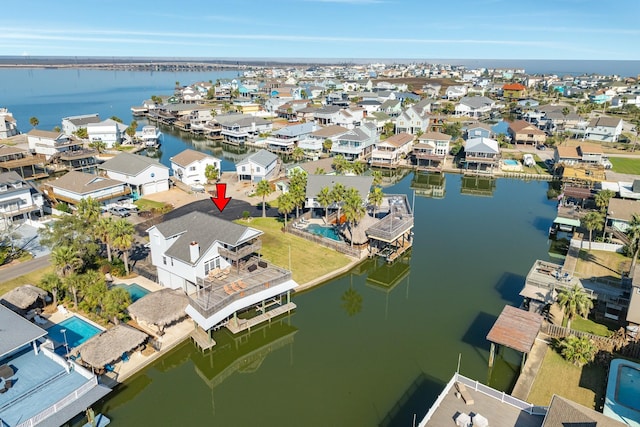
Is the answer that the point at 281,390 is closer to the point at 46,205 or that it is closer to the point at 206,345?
the point at 206,345

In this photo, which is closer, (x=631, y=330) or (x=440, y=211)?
(x=631, y=330)

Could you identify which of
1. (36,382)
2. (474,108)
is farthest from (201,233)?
(474,108)

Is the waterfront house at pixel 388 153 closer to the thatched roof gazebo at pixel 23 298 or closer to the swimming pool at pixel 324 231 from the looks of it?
the swimming pool at pixel 324 231

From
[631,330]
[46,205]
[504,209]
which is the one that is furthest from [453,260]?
Answer: [46,205]

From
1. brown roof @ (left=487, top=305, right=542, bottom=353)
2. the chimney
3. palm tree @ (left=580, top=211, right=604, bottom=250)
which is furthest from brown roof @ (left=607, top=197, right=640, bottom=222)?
the chimney

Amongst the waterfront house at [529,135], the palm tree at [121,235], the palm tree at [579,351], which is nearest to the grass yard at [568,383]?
the palm tree at [579,351]

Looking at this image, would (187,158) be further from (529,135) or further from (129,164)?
(529,135)

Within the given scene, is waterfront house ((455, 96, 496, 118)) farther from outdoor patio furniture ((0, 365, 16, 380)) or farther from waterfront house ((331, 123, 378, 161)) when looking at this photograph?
outdoor patio furniture ((0, 365, 16, 380))

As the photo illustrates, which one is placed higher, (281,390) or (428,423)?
(428,423)
